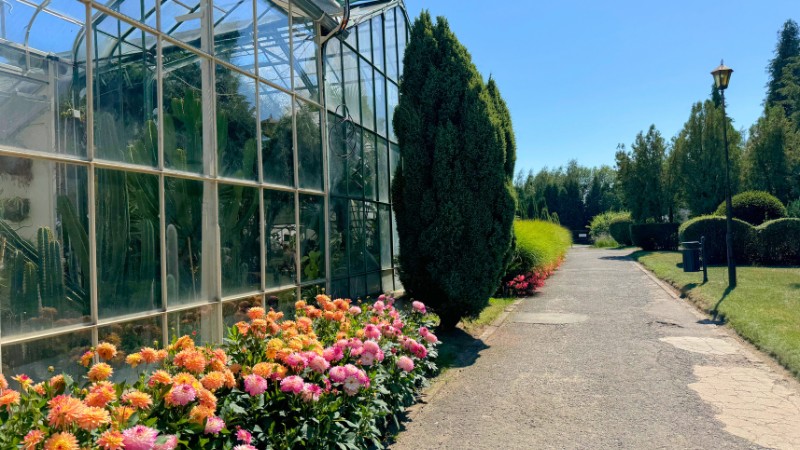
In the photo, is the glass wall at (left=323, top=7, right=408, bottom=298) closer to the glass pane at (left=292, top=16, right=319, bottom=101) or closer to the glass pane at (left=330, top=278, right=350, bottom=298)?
the glass pane at (left=330, top=278, right=350, bottom=298)

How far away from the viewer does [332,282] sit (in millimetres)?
7023

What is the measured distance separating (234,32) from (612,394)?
5.27m

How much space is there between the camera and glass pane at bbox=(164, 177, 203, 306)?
14.4ft

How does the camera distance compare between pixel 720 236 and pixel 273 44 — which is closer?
pixel 273 44

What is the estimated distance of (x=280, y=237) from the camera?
590 cm

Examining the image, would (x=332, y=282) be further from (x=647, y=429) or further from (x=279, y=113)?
(x=647, y=429)

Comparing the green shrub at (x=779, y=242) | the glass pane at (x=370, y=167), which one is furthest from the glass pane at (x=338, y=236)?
the green shrub at (x=779, y=242)

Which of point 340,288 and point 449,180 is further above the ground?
point 449,180

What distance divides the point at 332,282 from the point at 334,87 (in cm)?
267

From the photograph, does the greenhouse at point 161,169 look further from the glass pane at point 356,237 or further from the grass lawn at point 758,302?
the grass lawn at point 758,302

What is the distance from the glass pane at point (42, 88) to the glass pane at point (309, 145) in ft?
9.36

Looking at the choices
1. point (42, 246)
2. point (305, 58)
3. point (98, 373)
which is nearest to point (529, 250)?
point (305, 58)

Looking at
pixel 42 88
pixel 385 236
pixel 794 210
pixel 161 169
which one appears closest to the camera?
pixel 42 88

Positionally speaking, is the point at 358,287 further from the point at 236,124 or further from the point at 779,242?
the point at 779,242
